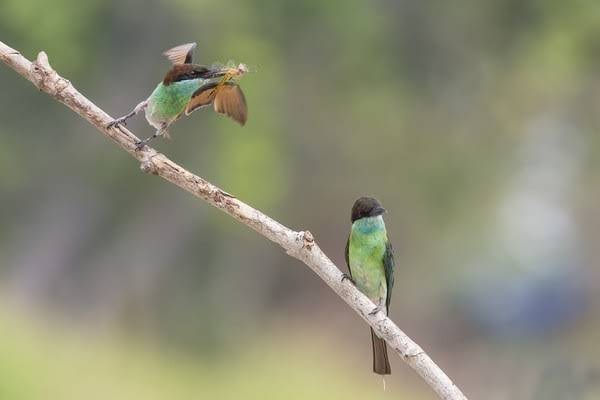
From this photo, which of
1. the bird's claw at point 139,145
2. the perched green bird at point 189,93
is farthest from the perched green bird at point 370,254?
the bird's claw at point 139,145

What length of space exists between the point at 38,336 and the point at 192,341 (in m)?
1.78

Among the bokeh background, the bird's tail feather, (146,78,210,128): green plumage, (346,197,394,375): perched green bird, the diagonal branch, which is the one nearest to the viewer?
the diagonal branch

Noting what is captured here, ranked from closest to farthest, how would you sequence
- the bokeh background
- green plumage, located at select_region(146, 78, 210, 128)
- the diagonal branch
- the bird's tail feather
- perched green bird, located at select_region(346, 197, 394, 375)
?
the diagonal branch < green plumage, located at select_region(146, 78, 210, 128) < the bird's tail feather < perched green bird, located at select_region(346, 197, 394, 375) < the bokeh background

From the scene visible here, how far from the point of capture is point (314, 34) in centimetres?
1032

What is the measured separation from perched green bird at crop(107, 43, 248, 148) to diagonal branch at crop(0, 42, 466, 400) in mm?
150

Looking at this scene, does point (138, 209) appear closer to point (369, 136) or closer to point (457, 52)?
point (369, 136)

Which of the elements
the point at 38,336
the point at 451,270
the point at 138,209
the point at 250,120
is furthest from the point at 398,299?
the point at 38,336

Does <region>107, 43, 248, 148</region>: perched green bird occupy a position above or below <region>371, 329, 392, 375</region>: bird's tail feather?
above

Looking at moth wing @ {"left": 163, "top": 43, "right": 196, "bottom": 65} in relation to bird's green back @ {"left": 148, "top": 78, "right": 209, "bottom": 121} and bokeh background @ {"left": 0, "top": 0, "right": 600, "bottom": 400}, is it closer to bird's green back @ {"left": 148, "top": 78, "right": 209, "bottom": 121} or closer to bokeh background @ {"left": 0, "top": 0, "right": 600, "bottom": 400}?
bird's green back @ {"left": 148, "top": 78, "right": 209, "bottom": 121}

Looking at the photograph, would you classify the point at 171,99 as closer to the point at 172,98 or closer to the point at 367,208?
the point at 172,98

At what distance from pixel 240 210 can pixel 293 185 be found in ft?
32.2

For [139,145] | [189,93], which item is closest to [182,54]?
[189,93]

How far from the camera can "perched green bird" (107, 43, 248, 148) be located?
3.38 m

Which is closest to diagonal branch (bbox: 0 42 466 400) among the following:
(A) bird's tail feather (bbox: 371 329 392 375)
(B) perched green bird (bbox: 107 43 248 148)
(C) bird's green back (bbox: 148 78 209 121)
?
(B) perched green bird (bbox: 107 43 248 148)
